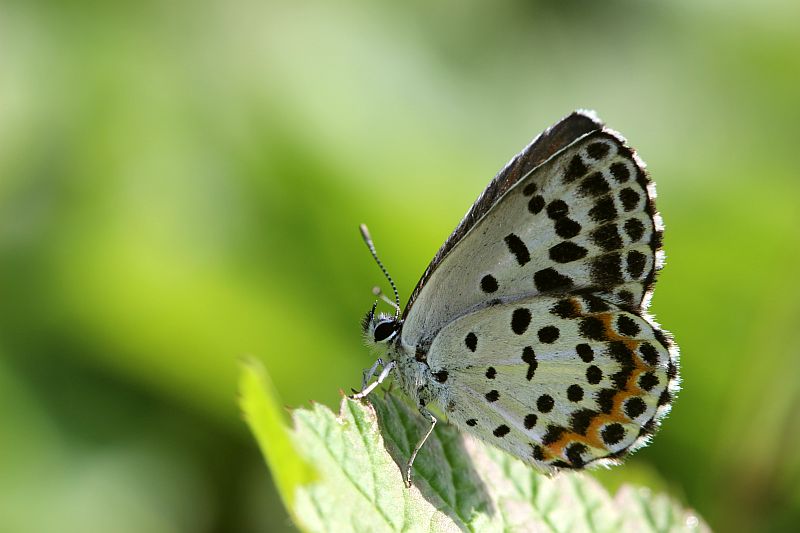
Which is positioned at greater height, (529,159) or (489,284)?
(529,159)

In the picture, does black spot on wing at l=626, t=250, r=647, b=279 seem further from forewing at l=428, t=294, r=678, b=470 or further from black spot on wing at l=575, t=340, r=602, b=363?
black spot on wing at l=575, t=340, r=602, b=363

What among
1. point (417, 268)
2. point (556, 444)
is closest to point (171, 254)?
point (417, 268)

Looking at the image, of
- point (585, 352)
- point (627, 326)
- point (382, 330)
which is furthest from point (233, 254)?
point (627, 326)

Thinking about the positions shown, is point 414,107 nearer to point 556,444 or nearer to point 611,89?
point 611,89

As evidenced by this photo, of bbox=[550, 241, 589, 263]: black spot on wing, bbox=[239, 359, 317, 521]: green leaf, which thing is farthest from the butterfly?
bbox=[239, 359, 317, 521]: green leaf

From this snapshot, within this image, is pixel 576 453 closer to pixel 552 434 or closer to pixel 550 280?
pixel 552 434

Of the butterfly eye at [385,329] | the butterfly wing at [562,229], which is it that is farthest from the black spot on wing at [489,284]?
the butterfly eye at [385,329]

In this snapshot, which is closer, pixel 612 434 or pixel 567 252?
pixel 567 252
